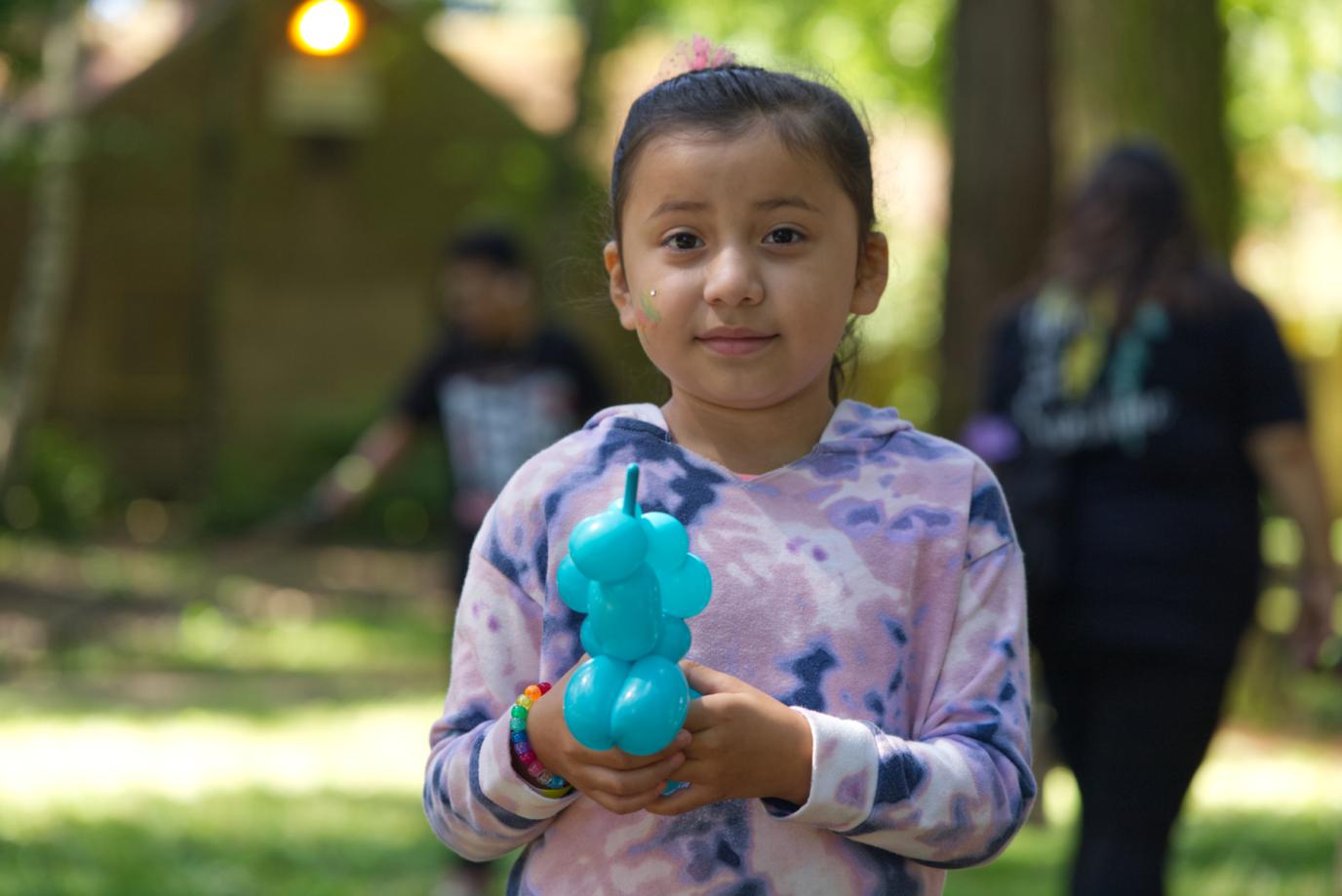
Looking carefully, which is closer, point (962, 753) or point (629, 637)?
point (629, 637)

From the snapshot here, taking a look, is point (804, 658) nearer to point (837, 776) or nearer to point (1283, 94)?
point (837, 776)

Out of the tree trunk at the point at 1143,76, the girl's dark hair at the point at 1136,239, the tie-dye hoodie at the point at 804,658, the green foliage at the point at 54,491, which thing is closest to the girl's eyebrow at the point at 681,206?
the tie-dye hoodie at the point at 804,658

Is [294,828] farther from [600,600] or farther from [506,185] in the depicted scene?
[506,185]

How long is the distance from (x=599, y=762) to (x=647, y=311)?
0.50 m

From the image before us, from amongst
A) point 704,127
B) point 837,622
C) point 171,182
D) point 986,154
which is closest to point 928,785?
point 837,622

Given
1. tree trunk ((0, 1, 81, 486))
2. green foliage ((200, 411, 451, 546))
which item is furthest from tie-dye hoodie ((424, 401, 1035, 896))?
green foliage ((200, 411, 451, 546))

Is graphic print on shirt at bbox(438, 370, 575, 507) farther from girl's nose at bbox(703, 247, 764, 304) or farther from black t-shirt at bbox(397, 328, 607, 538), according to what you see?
girl's nose at bbox(703, 247, 764, 304)

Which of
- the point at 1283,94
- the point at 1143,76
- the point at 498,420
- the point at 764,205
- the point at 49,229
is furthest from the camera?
the point at 1283,94

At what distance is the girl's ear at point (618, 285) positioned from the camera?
2037 millimetres

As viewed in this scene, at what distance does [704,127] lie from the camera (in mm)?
1896

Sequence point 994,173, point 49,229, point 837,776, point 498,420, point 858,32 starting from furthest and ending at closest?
point 858,32, point 49,229, point 994,173, point 498,420, point 837,776

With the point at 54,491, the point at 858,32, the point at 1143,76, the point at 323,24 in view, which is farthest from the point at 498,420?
the point at 858,32

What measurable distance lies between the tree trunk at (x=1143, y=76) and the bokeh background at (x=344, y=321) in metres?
0.02

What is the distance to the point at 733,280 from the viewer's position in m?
1.84
